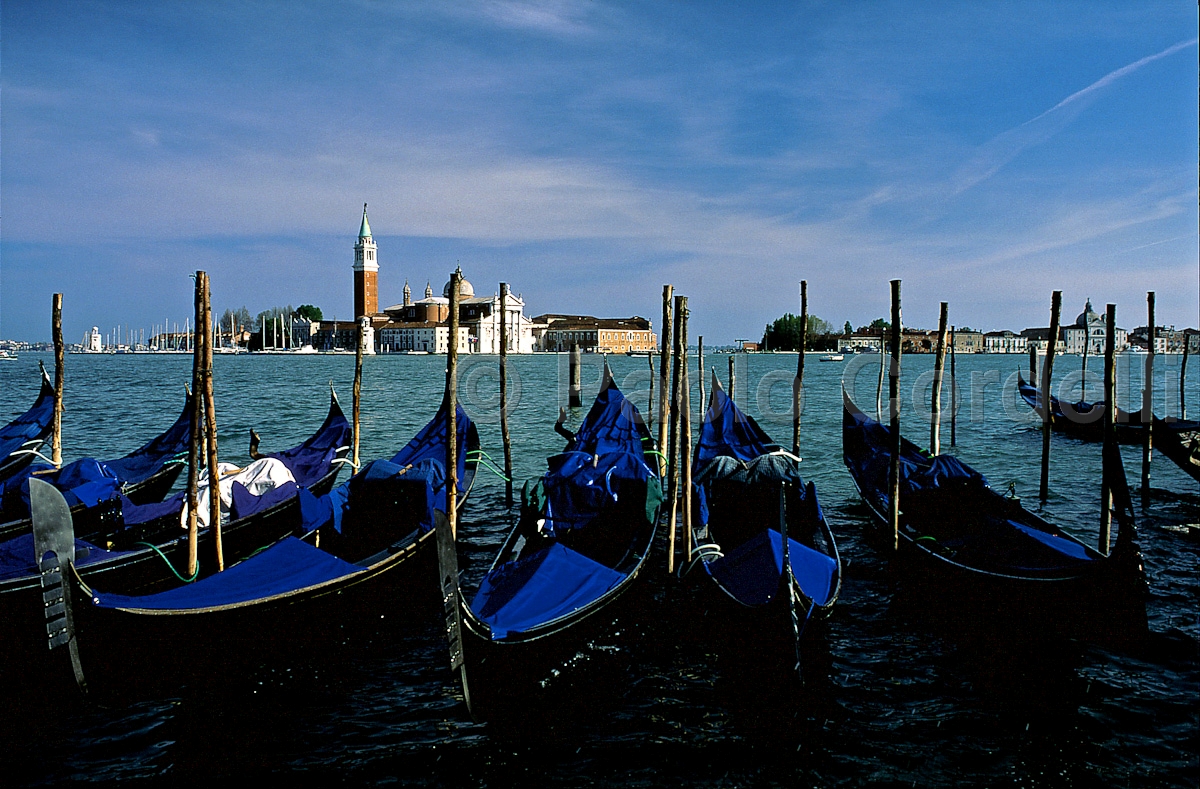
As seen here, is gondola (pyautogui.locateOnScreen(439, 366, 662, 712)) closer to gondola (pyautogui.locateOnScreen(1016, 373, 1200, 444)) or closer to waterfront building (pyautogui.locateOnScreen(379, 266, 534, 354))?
gondola (pyautogui.locateOnScreen(1016, 373, 1200, 444))

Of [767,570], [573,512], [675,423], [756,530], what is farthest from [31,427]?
[767,570]

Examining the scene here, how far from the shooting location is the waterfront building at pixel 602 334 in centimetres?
8622

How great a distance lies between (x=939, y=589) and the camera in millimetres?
5938

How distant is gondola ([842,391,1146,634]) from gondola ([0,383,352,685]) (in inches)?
212

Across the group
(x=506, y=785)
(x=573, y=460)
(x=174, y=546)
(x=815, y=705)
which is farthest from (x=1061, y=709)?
(x=174, y=546)

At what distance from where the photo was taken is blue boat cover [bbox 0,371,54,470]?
9.85 metres

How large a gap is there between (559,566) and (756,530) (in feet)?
8.02

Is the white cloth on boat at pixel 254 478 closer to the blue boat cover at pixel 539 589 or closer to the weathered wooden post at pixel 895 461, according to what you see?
the blue boat cover at pixel 539 589

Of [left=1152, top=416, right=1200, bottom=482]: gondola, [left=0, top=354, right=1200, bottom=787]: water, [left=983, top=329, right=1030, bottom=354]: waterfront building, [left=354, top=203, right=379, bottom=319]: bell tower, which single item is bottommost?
[left=0, top=354, right=1200, bottom=787]: water

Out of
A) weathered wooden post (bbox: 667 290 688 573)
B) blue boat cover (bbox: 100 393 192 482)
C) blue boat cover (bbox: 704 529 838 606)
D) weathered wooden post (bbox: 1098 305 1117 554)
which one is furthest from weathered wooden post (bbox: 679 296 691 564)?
blue boat cover (bbox: 100 393 192 482)

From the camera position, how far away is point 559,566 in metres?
5.32

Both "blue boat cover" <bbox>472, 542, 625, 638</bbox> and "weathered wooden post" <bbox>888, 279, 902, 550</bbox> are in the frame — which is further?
"weathered wooden post" <bbox>888, 279, 902, 550</bbox>

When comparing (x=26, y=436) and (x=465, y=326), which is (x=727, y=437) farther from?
(x=465, y=326)

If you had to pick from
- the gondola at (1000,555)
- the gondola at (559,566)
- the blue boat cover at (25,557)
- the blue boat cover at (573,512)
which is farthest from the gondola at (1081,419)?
the blue boat cover at (25,557)
